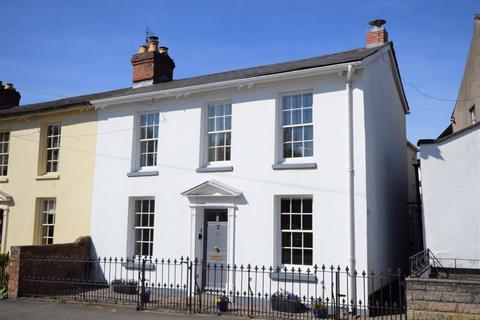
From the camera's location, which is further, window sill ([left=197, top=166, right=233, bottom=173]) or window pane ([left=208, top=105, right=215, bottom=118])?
window pane ([left=208, top=105, right=215, bottom=118])

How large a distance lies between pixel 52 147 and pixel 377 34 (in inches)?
493

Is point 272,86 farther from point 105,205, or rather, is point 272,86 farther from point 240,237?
point 105,205

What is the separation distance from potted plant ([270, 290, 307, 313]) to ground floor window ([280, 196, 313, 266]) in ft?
3.91

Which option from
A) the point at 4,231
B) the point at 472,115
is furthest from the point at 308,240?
the point at 472,115

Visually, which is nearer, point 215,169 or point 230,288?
point 230,288

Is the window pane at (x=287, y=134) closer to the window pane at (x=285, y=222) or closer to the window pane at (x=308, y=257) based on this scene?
the window pane at (x=285, y=222)

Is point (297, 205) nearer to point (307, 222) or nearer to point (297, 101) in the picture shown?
point (307, 222)

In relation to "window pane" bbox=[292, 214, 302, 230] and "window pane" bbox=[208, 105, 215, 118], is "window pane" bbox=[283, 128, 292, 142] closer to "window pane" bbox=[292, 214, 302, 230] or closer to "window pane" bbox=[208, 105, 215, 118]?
"window pane" bbox=[292, 214, 302, 230]

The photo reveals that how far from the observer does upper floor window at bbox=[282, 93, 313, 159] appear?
12703 millimetres

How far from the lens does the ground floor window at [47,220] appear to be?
17109 mm

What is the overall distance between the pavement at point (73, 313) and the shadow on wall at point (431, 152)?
661cm

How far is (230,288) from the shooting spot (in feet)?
42.4

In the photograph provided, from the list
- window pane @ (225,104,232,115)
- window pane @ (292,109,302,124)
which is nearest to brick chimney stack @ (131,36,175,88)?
window pane @ (225,104,232,115)

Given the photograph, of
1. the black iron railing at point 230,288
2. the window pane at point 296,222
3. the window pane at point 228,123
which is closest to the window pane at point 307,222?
the window pane at point 296,222
